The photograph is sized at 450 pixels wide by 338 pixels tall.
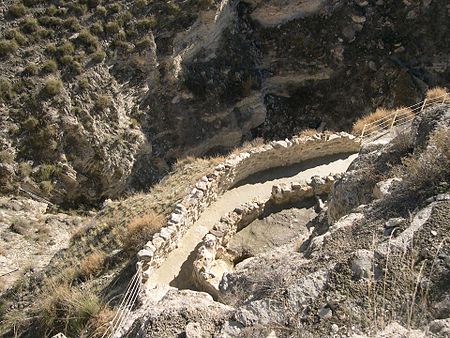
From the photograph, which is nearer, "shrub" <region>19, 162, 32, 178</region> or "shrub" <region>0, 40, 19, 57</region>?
"shrub" <region>19, 162, 32, 178</region>

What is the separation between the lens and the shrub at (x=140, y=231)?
12.9 m

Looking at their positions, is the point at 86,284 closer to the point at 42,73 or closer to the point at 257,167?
the point at 257,167

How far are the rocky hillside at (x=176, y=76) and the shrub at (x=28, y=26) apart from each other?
5 centimetres

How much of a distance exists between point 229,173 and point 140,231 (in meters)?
3.82

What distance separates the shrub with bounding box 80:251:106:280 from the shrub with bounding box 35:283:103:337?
1.05 metres

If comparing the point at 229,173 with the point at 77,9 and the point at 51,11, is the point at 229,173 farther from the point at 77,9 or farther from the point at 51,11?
the point at 51,11

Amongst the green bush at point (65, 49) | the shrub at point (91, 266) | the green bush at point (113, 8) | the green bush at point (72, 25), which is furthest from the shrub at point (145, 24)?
the shrub at point (91, 266)

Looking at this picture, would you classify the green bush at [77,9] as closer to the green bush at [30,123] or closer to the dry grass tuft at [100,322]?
the green bush at [30,123]

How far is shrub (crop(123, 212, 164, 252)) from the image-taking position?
12.9 metres

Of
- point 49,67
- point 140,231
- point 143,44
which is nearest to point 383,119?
point 140,231

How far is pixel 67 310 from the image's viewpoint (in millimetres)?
10641

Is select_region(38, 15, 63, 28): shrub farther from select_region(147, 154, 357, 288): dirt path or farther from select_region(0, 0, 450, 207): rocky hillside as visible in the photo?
select_region(147, 154, 357, 288): dirt path

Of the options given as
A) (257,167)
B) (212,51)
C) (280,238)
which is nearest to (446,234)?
(280,238)

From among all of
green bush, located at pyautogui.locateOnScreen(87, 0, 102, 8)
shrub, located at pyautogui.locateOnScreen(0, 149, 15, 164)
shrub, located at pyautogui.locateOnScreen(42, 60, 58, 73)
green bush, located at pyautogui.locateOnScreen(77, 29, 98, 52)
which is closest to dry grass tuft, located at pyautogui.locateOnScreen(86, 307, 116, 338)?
shrub, located at pyautogui.locateOnScreen(0, 149, 15, 164)
